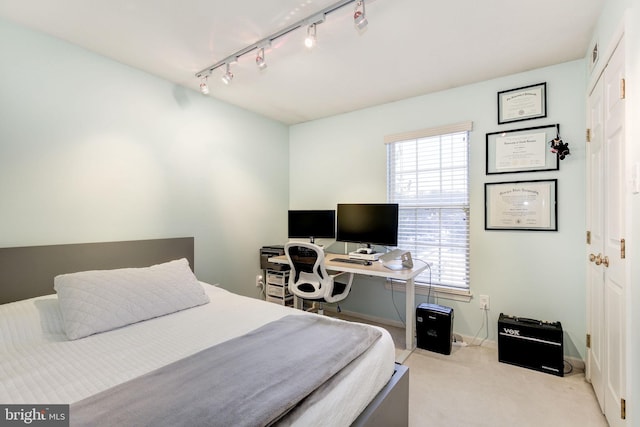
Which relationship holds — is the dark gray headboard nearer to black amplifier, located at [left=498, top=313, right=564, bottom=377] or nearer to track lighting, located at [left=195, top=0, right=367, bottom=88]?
track lighting, located at [left=195, top=0, right=367, bottom=88]

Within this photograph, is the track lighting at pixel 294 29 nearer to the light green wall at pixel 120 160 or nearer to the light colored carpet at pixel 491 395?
the light green wall at pixel 120 160

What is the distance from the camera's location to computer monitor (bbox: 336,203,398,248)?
3049 mm

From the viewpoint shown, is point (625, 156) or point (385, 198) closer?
point (625, 156)

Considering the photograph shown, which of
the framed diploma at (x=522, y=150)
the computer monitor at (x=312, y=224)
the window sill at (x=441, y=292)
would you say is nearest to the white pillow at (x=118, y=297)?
the computer monitor at (x=312, y=224)

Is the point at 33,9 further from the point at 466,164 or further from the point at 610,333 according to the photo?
the point at 610,333

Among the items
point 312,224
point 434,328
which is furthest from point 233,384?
point 312,224

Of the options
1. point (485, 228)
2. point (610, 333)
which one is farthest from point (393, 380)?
→ point (485, 228)

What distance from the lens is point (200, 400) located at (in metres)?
0.98

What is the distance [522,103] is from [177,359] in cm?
320

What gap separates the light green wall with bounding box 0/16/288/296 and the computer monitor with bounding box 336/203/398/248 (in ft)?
3.49

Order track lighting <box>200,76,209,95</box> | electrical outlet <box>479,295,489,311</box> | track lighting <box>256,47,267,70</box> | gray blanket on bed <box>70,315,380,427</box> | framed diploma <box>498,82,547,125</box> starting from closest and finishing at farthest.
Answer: gray blanket on bed <box>70,315,380,427</box>
track lighting <box>256,47,267,70</box>
framed diploma <box>498,82,547,125</box>
track lighting <box>200,76,209,95</box>
electrical outlet <box>479,295,489,311</box>

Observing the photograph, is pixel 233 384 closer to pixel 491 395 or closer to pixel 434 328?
pixel 491 395

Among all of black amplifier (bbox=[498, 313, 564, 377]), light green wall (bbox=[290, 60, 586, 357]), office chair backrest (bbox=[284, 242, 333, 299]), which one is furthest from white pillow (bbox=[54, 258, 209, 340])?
black amplifier (bbox=[498, 313, 564, 377])

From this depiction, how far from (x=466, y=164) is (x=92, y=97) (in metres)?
3.30
